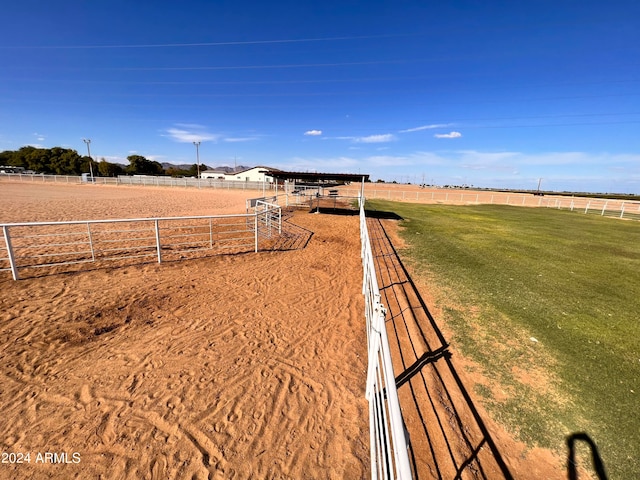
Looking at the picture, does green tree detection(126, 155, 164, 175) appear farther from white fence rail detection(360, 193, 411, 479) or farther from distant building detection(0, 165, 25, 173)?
white fence rail detection(360, 193, 411, 479)

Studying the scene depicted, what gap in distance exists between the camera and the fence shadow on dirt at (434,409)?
2670 millimetres

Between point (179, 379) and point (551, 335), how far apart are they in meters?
6.36

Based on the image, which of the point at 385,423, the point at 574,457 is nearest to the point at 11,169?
the point at 385,423

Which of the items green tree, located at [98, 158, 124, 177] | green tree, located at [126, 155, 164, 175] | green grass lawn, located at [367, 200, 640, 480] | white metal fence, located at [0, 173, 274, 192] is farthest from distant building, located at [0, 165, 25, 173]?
green grass lawn, located at [367, 200, 640, 480]

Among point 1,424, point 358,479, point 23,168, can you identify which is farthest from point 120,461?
point 23,168

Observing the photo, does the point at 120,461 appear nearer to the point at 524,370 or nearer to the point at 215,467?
the point at 215,467

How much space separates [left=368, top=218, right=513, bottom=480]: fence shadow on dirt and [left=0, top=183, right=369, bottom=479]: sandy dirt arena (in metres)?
0.58

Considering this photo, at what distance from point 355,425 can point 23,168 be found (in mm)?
126326

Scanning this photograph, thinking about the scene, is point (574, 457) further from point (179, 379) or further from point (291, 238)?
point (291, 238)

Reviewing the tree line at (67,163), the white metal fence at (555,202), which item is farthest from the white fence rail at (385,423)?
the tree line at (67,163)

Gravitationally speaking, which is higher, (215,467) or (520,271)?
(520,271)

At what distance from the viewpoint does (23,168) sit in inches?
3295

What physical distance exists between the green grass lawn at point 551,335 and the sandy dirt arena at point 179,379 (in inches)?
77.5

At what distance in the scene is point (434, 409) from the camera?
3.29m
